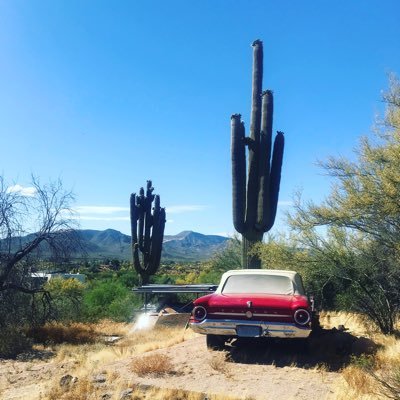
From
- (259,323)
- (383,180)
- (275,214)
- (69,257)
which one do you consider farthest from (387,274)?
(69,257)

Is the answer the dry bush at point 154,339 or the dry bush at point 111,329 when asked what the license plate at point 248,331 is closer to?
the dry bush at point 154,339

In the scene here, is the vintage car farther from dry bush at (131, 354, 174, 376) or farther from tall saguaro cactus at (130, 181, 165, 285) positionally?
tall saguaro cactus at (130, 181, 165, 285)

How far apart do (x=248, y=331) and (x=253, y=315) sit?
262 mm

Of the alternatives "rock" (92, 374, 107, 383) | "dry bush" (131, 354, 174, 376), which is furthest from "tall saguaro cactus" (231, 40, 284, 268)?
"rock" (92, 374, 107, 383)

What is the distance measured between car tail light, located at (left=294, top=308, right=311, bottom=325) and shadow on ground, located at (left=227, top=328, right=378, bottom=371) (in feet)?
2.04

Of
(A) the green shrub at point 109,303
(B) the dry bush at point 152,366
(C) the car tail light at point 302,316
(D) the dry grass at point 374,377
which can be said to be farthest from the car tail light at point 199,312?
(A) the green shrub at point 109,303

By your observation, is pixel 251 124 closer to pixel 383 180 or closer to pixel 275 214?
pixel 275 214

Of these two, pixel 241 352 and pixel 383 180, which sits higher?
pixel 383 180

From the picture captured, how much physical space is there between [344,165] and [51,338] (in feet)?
29.1

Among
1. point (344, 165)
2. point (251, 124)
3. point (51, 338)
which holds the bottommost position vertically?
point (51, 338)

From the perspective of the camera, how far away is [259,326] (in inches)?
304

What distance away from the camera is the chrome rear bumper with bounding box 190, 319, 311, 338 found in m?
7.60

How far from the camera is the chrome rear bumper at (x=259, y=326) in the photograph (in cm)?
760

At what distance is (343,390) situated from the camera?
594 centimetres
